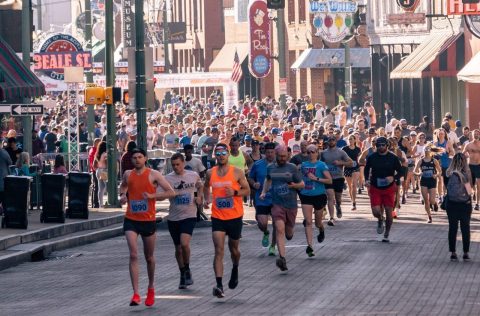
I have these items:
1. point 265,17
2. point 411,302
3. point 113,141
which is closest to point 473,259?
point 411,302

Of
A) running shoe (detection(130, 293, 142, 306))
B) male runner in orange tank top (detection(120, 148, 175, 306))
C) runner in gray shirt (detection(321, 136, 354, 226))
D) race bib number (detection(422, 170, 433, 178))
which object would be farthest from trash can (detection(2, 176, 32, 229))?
running shoe (detection(130, 293, 142, 306))

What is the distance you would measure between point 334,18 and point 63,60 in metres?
13.8

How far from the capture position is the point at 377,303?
16.5m

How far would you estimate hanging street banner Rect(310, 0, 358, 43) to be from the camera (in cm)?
5347

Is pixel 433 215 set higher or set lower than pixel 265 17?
lower

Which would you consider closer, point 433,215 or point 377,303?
point 377,303

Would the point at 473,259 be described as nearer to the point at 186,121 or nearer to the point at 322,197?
the point at 322,197

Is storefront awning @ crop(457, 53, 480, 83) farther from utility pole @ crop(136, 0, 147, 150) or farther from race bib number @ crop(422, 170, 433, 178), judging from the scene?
utility pole @ crop(136, 0, 147, 150)

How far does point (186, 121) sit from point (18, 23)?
743cm

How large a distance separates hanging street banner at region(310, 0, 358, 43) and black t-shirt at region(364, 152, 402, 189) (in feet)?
95.9

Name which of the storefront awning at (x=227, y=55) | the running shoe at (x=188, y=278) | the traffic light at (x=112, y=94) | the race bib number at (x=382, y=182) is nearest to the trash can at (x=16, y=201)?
the traffic light at (x=112, y=94)

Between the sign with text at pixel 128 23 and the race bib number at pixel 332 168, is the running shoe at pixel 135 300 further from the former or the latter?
the sign with text at pixel 128 23

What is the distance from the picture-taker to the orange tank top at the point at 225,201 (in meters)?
17.6

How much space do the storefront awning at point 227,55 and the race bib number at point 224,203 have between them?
67.9 m
